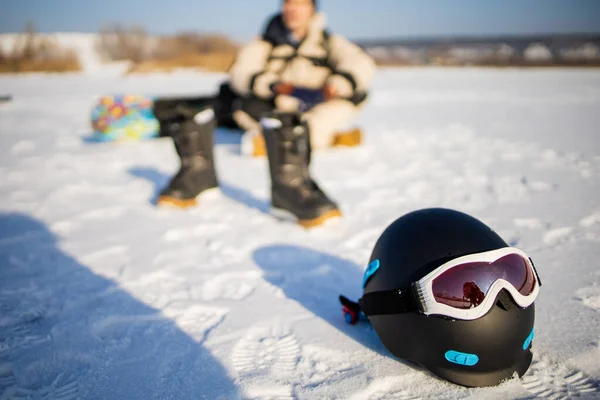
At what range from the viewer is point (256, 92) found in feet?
15.0

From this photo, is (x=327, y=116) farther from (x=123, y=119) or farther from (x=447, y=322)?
(x=447, y=322)

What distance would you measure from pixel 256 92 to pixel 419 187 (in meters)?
2.14

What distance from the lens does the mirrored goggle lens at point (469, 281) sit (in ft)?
4.12

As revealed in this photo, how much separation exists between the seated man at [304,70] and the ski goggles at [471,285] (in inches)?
129

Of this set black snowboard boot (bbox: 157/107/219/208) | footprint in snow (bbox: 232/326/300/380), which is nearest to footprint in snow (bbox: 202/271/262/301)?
footprint in snow (bbox: 232/326/300/380)

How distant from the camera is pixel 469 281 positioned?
4.12ft

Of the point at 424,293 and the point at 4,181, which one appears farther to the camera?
the point at 4,181

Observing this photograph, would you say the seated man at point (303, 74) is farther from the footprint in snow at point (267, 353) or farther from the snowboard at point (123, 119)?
the footprint in snow at point (267, 353)

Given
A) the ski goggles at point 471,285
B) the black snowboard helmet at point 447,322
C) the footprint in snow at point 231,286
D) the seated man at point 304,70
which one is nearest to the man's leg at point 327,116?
the seated man at point 304,70

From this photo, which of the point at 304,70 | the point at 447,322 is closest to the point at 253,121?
the point at 304,70

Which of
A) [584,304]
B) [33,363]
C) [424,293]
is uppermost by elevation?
[424,293]

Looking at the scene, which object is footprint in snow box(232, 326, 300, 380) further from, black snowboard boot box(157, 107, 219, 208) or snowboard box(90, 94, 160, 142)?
snowboard box(90, 94, 160, 142)

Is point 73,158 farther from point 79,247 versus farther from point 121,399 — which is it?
point 121,399

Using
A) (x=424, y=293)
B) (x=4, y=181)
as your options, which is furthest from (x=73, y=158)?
(x=424, y=293)
